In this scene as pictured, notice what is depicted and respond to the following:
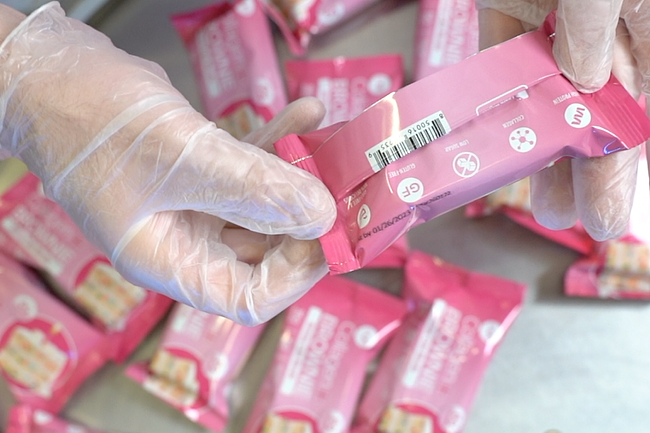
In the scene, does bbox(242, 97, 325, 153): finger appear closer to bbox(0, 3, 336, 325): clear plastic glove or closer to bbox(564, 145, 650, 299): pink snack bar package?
bbox(0, 3, 336, 325): clear plastic glove

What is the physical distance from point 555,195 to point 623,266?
33cm

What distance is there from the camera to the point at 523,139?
20.6 inches

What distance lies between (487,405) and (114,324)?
710 mm

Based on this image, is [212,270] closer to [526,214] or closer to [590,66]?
[590,66]

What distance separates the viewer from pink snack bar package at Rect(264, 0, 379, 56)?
1.05 metres

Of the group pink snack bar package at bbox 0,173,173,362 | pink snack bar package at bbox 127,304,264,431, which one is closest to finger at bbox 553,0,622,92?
pink snack bar package at bbox 127,304,264,431

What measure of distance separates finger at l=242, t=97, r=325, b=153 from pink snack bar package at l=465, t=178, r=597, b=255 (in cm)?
44

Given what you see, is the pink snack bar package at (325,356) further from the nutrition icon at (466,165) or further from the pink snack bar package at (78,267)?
the nutrition icon at (466,165)

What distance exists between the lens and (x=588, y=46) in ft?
1.67

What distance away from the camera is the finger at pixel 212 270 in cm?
56

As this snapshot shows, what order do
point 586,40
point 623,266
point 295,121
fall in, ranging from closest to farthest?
point 586,40 < point 295,121 < point 623,266

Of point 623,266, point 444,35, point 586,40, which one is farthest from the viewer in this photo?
point 444,35

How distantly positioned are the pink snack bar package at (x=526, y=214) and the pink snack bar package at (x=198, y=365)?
1.68 feet

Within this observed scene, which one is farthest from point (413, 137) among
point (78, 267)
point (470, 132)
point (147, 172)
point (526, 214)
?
point (78, 267)
